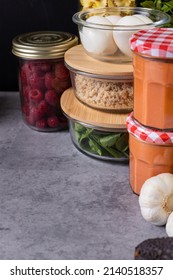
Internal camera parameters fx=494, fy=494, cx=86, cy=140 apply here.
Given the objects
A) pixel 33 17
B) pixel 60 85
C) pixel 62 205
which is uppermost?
pixel 33 17

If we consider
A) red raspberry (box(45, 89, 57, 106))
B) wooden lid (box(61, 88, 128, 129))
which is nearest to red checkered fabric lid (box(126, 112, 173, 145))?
wooden lid (box(61, 88, 128, 129))

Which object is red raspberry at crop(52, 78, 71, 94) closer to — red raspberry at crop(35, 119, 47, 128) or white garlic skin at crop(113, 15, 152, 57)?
red raspberry at crop(35, 119, 47, 128)

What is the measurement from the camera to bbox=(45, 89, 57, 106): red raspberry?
122 centimetres

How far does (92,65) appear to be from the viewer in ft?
3.50

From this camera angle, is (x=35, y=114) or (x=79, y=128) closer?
(x=79, y=128)

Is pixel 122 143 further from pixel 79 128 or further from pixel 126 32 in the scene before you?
pixel 126 32

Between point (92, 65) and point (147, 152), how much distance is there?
0.81 ft

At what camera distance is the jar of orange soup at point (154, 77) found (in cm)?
85

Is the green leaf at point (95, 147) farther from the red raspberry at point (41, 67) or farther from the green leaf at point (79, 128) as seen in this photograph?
the red raspberry at point (41, 67)

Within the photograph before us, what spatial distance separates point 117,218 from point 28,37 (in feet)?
1.92

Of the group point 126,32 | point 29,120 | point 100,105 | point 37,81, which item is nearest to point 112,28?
point 126,32
